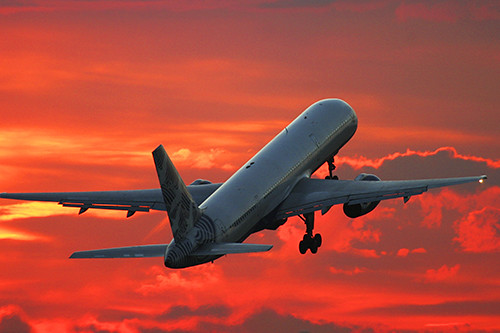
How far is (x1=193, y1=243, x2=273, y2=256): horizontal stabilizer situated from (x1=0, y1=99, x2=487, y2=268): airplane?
6 centimetres

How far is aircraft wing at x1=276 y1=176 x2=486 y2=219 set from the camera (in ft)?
208

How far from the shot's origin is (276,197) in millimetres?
65562

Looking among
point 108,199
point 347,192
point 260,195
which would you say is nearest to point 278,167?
point 260,195

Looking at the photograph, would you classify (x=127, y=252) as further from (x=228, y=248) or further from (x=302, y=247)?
(x=302, y=247)

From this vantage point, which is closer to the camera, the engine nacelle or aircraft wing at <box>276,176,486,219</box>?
aircraft wing at <box>276,176,486,219</box>

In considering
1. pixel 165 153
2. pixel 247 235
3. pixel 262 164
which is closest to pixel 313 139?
pixel 262 164

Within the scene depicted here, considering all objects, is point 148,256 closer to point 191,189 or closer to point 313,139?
point 191,189

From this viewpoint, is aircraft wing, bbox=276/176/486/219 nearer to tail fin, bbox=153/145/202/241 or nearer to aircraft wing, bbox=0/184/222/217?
aircraft wing, bbox=0/184/222/217

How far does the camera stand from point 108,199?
6669cm

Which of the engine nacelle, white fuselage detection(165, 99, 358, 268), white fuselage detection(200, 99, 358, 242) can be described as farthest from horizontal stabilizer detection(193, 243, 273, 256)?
the engine nacelle

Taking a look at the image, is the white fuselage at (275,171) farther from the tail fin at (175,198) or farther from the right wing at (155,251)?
the tail fin at (175,198)

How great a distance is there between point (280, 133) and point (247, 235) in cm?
1144

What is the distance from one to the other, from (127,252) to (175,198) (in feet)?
11.7

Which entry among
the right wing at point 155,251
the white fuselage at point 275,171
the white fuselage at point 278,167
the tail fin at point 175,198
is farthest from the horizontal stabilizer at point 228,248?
the white fuselage at point 278,167
